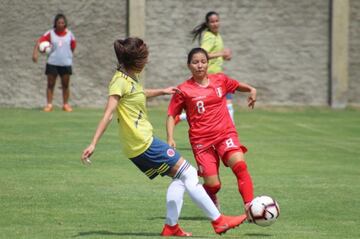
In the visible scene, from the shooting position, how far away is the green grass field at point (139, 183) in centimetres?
1012

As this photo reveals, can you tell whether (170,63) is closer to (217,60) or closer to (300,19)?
(300,19)

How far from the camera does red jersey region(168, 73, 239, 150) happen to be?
10.5m

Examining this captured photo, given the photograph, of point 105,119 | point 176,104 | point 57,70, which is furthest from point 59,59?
point 105,119

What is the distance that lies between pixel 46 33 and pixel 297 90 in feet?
20.0

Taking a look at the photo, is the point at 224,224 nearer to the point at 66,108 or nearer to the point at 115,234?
the point at 115,234

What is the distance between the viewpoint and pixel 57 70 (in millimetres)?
23109

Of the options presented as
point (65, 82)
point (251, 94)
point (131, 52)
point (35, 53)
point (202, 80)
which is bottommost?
point (65, 82)

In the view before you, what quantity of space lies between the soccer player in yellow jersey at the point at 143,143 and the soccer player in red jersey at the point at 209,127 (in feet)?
2.63

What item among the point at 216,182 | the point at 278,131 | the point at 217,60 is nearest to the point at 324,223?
the point at 216,182

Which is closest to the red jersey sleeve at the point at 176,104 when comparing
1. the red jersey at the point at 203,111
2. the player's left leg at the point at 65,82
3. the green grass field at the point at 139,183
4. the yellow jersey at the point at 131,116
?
the red jersey at the point at 203,111

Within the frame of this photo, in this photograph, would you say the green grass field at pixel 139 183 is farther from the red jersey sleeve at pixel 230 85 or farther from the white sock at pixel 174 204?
the red jersey sleeve at pixel 230 85

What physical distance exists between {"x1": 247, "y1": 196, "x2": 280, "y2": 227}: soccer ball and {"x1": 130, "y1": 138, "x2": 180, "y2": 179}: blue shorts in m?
0.84

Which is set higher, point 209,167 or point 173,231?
point 209,167

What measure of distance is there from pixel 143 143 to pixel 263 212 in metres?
1.24
